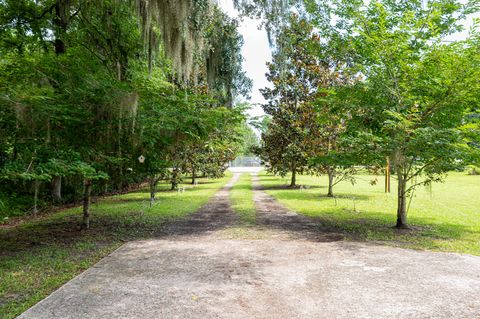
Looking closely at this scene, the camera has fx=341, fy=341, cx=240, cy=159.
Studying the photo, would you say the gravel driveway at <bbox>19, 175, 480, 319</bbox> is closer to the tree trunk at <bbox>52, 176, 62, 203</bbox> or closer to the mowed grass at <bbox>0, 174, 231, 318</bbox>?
the mowed grass at <bbox>0, 174, 231, 318</bbox>

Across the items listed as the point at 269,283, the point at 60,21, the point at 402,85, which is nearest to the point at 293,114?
the point at 402,85

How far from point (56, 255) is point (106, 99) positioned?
10.2ft

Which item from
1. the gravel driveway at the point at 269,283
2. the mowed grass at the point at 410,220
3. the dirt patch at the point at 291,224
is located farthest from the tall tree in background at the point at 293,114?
the gravel driveway at the point at 269,283

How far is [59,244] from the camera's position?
7.11 meters

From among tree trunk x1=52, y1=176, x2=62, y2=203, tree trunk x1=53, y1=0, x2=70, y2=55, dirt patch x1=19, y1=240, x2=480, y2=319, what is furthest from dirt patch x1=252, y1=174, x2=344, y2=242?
tree trunk x1=52, y1=176, x2=62, y2=203

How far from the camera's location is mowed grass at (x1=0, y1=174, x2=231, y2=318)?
4.54m

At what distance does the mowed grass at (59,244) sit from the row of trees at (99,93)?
0.91 m

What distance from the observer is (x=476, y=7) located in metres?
7.99

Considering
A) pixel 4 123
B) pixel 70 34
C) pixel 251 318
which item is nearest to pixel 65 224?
pixel 4 123

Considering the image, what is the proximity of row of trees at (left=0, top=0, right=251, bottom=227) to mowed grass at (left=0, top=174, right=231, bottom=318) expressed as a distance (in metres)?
0.91

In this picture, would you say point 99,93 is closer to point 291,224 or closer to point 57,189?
point 291,224

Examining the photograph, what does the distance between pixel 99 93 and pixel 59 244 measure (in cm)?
325

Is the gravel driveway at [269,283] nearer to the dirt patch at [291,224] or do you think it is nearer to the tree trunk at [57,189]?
the dirt patch at [291,224]

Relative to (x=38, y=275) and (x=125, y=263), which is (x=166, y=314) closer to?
(x=125, y=263)
